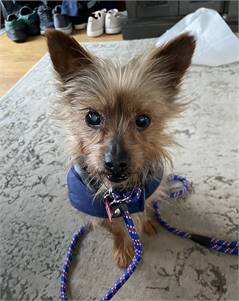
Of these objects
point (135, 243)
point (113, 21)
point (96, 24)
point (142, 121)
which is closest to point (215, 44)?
point (113, 21)

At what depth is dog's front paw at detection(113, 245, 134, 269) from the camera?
131 cm

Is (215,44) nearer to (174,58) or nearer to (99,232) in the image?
(174,58)

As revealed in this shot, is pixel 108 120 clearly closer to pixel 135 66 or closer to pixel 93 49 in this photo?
pixel 135 66

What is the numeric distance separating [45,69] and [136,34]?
97cm

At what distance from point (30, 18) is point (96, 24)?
69 cm

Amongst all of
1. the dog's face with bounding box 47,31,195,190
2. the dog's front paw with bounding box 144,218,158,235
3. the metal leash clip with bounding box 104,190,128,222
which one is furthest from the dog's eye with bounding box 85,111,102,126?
the dog's front paw with bounding box 144,218,158,235

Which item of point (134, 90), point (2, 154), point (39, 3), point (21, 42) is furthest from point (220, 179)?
point (39, 3)

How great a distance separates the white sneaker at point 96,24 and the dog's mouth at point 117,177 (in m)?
2.48

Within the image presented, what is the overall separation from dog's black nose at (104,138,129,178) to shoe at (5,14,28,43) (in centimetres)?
268

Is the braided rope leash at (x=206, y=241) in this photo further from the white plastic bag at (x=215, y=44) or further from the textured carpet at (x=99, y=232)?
the white plastic bag at (x=215, y=44)

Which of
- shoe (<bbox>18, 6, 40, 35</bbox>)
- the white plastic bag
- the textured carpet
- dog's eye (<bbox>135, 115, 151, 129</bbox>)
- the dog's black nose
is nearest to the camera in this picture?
the dog's black nose

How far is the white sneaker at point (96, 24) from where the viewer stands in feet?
10.4

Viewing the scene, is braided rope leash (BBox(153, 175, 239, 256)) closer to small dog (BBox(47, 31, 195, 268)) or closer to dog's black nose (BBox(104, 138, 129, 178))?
small dog (BBox(47, 31, 195, 268))

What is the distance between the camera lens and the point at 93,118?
1127 millimetres
